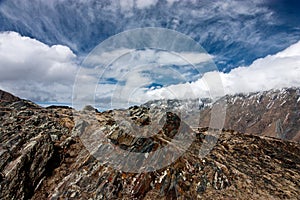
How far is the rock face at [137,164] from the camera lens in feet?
63.9

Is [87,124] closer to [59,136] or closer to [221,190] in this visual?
[59,136]

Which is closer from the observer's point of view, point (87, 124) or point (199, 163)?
point (199, 163)

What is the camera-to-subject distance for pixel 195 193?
773 inches

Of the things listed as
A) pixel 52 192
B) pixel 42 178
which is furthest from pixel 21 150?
pixel 52 192

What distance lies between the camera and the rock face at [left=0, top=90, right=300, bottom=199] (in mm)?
19484

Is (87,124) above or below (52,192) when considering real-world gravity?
above

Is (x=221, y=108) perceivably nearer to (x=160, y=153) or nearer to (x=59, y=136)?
(x=160, y=153)

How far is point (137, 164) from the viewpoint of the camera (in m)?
22.1

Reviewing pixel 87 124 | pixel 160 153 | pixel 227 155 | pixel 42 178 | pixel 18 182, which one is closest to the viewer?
pixel 18 182

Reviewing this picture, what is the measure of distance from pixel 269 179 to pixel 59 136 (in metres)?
22.6

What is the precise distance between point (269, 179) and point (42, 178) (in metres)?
21.0

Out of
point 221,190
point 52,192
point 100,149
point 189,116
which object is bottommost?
point 221,190

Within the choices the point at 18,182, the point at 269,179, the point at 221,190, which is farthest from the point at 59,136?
the point at 269,179

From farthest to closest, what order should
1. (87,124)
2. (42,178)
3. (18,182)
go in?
(87,124)
(42,178)
(18,182)
